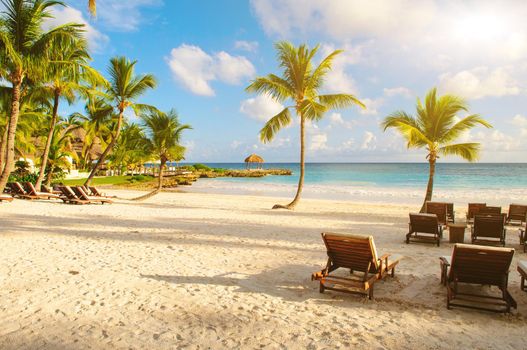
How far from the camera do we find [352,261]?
4598 millimetres

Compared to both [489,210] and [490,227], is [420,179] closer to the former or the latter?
[489,210]

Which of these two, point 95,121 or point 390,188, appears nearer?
point 95,121

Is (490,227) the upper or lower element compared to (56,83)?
lower

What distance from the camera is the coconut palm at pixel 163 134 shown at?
17422 mm

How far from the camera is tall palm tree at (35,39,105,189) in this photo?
13672mm

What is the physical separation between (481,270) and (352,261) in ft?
4.83

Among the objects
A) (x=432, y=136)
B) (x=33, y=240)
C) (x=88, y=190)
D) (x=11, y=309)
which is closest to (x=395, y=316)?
(x=11, y=309)

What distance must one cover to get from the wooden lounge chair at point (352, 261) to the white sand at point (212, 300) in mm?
165

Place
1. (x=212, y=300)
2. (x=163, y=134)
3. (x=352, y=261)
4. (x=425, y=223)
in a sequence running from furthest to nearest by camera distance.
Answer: (x=163, y=134)
(x=425, y=223)
(x=352, y=261)
(x=212, y=300)

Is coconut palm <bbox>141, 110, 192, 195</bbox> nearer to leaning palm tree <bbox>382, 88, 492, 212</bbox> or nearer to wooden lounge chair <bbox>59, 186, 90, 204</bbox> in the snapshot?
wooden lounge chair <bbox>59, 186, 90, 204</bbox>

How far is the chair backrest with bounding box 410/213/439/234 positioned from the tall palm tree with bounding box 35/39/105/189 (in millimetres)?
13401

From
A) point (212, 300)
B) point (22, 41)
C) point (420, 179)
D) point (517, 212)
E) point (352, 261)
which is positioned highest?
point (22, 41)

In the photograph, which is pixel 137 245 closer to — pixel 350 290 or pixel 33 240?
pixel 33 240

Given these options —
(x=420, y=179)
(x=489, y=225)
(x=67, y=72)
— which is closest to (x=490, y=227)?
(x=489, y=225)
